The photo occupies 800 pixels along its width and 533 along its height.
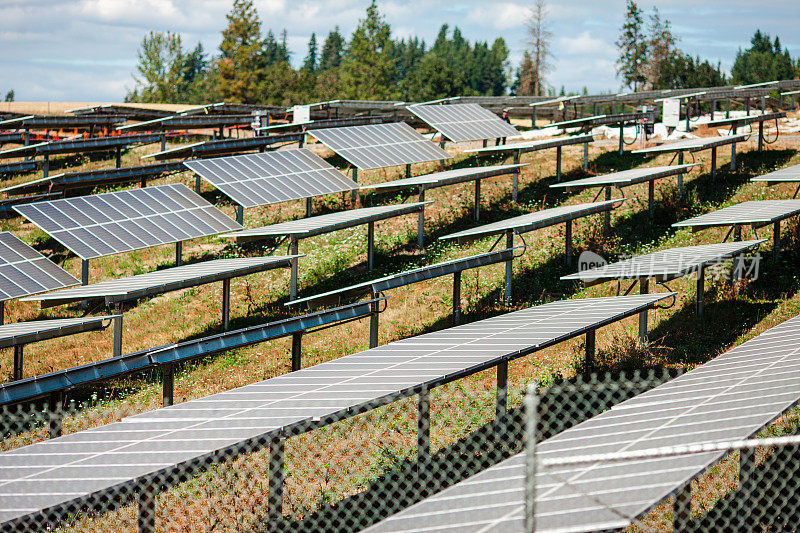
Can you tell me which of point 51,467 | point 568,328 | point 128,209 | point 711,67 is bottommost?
point 51,467

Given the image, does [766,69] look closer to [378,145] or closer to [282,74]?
[282,74]

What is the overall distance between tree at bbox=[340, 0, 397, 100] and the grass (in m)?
59.1

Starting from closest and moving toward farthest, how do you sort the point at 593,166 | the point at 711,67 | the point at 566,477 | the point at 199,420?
the point at 566,477, the point at 199,420, the point at 593,166, the point at 711,67

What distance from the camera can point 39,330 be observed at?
14625 millimetres

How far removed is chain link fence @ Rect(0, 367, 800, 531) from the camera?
28.7ft

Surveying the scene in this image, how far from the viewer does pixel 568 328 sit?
13.3 meters

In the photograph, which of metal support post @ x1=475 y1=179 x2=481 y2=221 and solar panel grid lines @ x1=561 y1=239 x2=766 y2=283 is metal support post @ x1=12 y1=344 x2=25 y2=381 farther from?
metal support post @ x1=475 y1=179 x2=481 y2=221

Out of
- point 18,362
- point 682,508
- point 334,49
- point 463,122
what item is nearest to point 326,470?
point 682,508

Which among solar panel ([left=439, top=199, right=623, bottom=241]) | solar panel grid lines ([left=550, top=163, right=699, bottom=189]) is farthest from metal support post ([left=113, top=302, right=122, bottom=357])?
solar panel grid lines ([left=550, top=163, right=699, bottom=189])

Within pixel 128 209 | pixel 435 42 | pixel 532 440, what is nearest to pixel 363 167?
pixel 128 209

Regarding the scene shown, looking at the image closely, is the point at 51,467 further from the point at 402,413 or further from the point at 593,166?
the point at 593,166

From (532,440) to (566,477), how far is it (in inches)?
109

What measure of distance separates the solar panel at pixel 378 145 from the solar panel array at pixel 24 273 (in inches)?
448

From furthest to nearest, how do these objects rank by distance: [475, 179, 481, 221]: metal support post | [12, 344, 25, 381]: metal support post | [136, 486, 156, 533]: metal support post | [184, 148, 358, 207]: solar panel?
1. [475, 179, 481, 221]: metal support post
2. [184, 148, 358, 207]: solar panel
3. [12, 344, 25, 381]: metal support post
4. [136, 486, 156, 533]: metal support post
